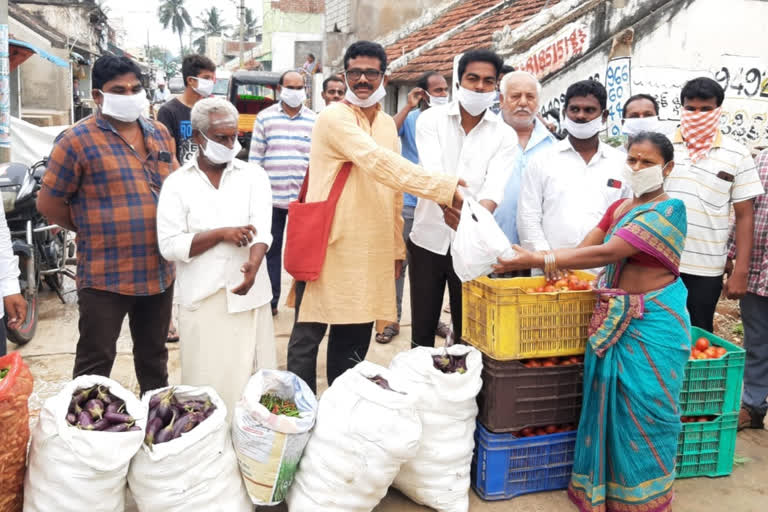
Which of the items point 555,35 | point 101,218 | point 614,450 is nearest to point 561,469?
point 614,450

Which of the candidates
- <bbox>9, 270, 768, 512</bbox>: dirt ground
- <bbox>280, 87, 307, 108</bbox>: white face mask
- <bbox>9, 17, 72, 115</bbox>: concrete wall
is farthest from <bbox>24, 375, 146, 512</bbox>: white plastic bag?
<bbox>9, 17, 72, 115</bbox>: concrete wall

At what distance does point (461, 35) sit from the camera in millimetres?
12031

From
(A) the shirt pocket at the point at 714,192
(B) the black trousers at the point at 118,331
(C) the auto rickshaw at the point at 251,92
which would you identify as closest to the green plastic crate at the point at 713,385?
(A) the shirt pocket at the point at 714,192

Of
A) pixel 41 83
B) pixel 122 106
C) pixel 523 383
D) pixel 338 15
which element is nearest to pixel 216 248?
pixel 122 106

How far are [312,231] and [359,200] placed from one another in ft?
1.00

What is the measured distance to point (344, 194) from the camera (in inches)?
137

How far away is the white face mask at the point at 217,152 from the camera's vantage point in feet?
10.3

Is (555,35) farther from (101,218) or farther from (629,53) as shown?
(101,218)

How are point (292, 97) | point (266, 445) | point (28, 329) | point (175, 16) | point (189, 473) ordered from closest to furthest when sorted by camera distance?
point (189, 473) → point (266, 445) → point (28, 329) → point (292, 97) → point (175, 16)

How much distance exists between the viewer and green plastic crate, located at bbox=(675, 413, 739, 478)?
11.7ft

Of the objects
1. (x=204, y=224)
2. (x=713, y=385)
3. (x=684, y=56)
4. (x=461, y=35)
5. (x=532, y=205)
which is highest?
(x=461, y=35)

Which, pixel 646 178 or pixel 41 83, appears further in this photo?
pixel 41 83

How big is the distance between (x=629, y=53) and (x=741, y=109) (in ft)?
4.65

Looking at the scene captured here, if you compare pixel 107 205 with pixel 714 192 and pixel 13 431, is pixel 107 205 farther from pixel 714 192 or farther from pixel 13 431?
pixel 714 192
